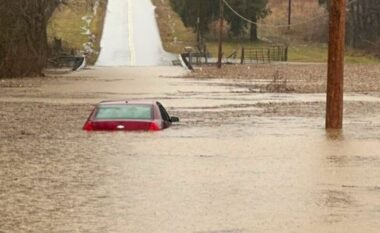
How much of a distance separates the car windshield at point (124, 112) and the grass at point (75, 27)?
174 ft

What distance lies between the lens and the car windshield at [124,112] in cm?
2225

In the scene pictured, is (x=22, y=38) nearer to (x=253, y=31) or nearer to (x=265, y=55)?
(x=265, y=55)

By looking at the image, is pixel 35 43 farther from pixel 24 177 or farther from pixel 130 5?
pixel 130 5

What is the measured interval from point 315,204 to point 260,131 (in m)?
11.4

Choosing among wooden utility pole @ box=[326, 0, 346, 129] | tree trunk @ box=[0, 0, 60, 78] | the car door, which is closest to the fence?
tree trunk @ box=[0, 0, 60, 78]

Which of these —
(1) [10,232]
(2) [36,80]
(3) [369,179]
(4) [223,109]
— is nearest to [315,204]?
(3) [369,179]

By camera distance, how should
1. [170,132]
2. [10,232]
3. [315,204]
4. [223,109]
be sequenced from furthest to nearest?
[223,109] < [170,132] < [315,204] < [10,232]

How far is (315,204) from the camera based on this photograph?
515 inches

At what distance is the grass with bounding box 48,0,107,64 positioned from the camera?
289 ft

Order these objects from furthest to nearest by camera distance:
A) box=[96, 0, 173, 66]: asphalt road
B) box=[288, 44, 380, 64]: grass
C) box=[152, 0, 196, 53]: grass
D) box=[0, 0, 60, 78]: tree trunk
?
box=[152, 0, 196, 53]: grass
box=[288, 44, 380, 64]: grass
box=[96, 0, 173, 66]: asphalt road
box=[0, 0, 60, 78]: tree trunk

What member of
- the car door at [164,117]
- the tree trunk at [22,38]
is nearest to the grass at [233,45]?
the tree trunk at [22,38]

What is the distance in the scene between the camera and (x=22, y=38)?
54.3 m

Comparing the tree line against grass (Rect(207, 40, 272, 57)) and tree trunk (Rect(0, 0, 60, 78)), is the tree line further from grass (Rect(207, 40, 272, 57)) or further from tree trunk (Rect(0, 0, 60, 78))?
tree trunk (Rect(0, 0, 60, 78))

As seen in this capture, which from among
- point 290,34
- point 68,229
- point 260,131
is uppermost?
Result: point 68,229
